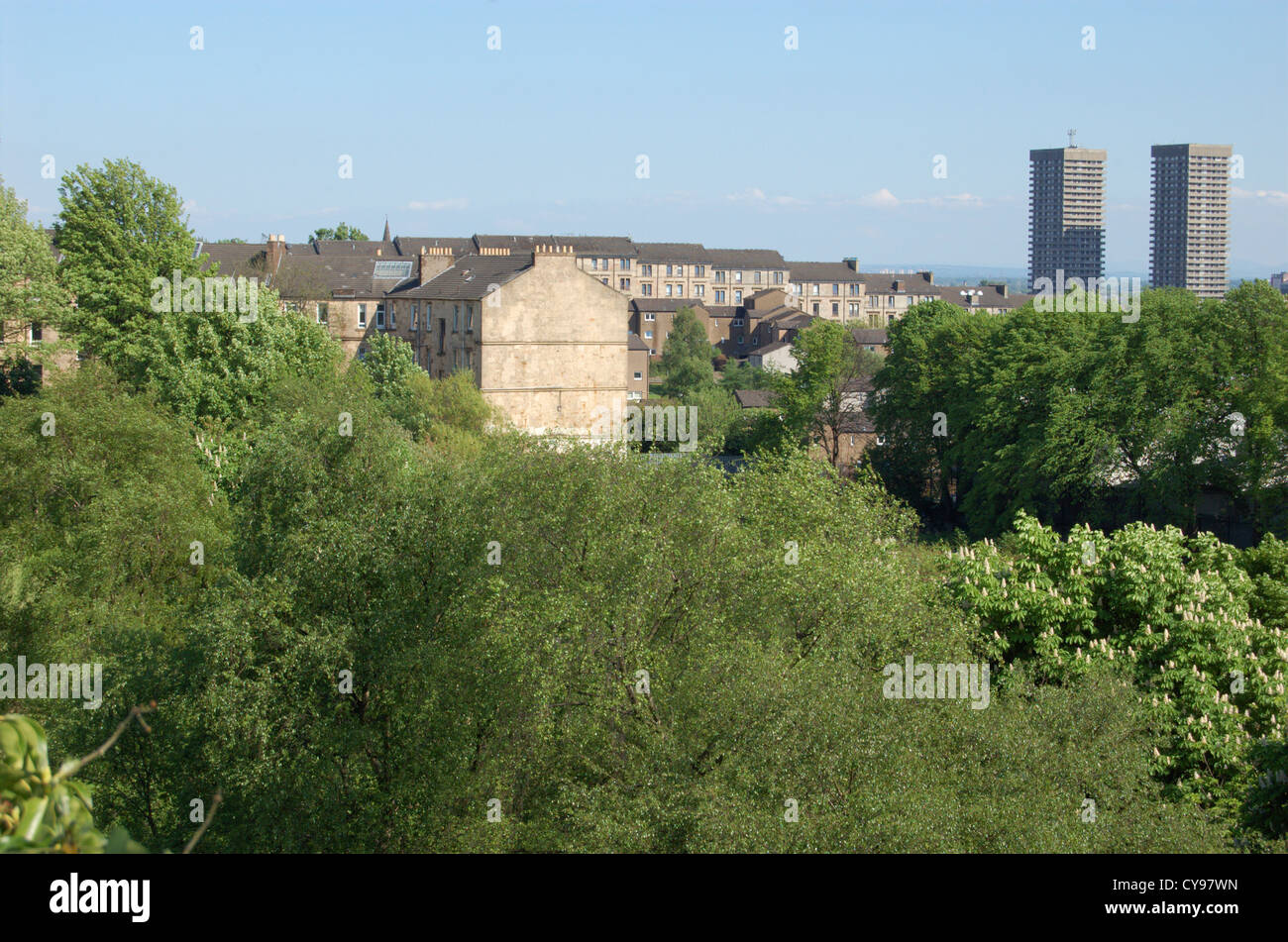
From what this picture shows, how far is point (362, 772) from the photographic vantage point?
1861cm

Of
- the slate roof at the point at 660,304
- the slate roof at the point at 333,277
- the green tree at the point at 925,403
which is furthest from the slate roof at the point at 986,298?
the slate roof at the point at 333,277

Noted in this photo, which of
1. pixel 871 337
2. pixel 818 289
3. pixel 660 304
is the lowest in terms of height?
pixel 871 337

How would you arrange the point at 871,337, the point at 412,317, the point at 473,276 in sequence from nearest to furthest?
the point at 473,276
the point at 412,317
the point at 871,337

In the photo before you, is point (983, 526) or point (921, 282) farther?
point (921, 282)

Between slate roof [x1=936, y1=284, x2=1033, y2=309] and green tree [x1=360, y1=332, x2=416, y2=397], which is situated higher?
slate roof [x1=936, y1=284, x2=1033, y2=309]

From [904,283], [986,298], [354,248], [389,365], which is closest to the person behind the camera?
[389,365]

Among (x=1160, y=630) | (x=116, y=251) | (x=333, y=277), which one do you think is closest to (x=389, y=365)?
(x=116, y=251)

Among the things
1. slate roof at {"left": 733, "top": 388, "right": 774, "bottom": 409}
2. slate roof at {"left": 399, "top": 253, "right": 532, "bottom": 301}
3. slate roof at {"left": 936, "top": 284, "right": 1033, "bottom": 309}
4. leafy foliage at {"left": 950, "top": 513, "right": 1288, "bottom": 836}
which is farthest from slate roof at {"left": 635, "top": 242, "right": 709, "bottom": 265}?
leafy foliage at {"left": 950, "top": 513, "right": 1288, "bottom": 836}

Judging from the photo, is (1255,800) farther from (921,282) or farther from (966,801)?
(921,282)

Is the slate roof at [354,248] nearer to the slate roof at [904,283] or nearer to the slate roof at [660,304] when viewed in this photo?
the slate roof at [660,304]

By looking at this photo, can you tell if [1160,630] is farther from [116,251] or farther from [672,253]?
[672,253]

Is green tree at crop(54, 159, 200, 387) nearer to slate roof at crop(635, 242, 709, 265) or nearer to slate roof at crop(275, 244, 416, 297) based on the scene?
slate roof at crop(275, 244, 416, 297)
